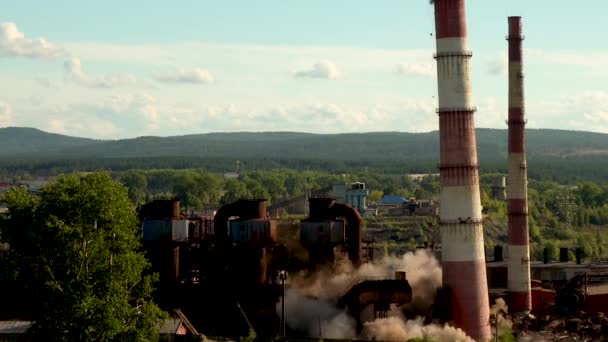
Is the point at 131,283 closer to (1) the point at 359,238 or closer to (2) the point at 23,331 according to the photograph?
(2) the point at 23,331

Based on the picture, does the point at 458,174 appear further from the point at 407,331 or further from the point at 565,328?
the point at 565,328

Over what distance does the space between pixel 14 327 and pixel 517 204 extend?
30.7 meters

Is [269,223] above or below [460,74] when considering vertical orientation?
below

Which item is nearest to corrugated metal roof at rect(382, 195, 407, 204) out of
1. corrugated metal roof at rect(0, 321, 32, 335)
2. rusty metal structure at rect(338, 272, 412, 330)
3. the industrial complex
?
the industrial complex

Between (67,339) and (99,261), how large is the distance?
3219 mm

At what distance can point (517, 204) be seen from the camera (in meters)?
68.7

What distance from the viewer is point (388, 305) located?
57406 mm

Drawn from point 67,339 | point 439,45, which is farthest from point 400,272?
point 67,339

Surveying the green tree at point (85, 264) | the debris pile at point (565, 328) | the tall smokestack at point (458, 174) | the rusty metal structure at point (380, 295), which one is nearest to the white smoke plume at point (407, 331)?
the rusty metal structure at point (380, 295)

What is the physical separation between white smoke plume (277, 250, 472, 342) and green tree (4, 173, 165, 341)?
1410 centimetres

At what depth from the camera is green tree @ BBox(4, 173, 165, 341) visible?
41938 mm

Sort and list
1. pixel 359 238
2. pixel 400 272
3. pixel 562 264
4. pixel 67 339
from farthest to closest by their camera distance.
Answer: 1. pixel 562 264
2. pixel 359 238
3. pixel 400 272
4. pixel 67 339

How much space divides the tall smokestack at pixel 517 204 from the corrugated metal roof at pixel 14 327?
2913 centimetres

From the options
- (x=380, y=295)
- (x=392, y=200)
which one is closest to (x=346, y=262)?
(x=380, y=295)
